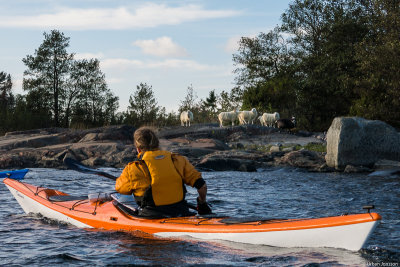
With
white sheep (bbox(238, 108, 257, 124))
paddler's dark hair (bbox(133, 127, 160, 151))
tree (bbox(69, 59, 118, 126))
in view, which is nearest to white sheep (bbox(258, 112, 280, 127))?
white sheep (bbox(238, 108, 257, 124))

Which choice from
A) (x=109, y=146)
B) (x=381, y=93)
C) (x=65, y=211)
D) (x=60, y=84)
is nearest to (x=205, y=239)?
(x=65, y=211)

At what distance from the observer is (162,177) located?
5074 millimetres

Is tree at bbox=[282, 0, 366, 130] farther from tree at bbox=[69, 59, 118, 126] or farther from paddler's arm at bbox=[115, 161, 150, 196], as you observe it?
paddler's arm at bbox=[115, 161, 150, 196]

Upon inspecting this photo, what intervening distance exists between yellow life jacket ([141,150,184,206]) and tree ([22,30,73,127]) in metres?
19.9

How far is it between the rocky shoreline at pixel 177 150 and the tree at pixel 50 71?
234 inches

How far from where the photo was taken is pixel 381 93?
19938 mm

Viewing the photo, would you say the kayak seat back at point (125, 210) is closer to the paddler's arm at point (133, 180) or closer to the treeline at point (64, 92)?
the paddler's arm at point (133, 180)

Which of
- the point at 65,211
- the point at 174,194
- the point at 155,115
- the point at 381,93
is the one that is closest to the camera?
the point at 174,194

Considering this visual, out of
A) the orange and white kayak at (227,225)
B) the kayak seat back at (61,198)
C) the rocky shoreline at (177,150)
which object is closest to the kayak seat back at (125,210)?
the orange and white kayak at (227,225)

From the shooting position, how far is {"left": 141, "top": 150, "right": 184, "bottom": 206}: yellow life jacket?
16.6ft

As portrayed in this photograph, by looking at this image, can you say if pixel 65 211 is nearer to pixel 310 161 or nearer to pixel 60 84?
pixel 310 161

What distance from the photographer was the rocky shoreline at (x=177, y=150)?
43.3 feet

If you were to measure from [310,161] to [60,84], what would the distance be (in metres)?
15.1

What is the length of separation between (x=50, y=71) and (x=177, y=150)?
12.7 m
